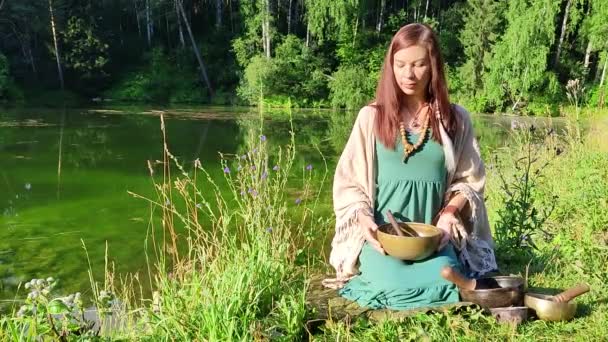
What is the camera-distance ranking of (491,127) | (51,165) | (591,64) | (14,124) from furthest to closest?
(591,64), (491,127), (14,124), (51,165)

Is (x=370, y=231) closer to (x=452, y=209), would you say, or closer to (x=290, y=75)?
(x=452, y=209)

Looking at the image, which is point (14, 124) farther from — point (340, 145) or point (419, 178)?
point (419, 178)

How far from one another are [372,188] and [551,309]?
0.82 m

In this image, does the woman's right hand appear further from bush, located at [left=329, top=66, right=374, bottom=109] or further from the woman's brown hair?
bush, located at [left=329, top=66, right=374, bottom=109]

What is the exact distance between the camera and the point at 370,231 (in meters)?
2.13

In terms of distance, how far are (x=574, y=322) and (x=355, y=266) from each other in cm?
86

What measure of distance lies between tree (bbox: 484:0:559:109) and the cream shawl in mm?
Result: 16163

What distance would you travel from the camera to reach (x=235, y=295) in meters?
1.86

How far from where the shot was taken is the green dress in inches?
80.4

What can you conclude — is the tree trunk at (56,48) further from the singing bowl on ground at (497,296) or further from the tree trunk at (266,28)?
the singing bowl on ground at (497,296)

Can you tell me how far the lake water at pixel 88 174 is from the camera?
13.3ft

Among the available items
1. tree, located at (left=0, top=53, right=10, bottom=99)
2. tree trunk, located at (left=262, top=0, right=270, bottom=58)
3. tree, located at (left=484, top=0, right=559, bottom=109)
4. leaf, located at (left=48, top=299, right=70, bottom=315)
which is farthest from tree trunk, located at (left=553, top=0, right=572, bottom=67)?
leaf, located at (left=48, top=299, right=70, bottom=315)

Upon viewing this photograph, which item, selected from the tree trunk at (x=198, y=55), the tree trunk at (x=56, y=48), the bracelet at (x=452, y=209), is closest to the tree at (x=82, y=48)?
the tree trunk at (x=56, y=48)

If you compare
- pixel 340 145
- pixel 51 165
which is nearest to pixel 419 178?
pixel 51 165
